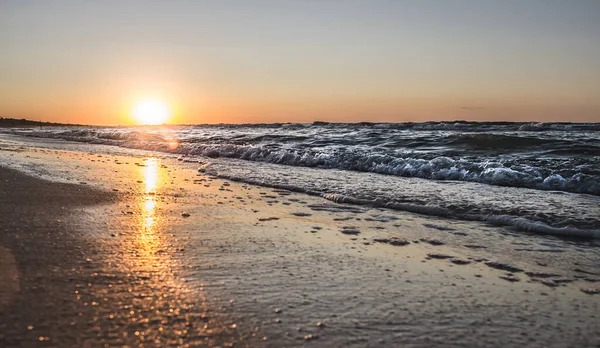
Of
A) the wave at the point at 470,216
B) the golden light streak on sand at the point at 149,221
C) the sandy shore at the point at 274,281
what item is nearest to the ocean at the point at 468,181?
the wave at the point at 470,216

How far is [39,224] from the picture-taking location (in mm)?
3963

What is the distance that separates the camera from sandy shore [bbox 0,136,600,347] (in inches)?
81.6

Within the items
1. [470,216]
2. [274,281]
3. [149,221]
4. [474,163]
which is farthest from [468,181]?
[274,281]

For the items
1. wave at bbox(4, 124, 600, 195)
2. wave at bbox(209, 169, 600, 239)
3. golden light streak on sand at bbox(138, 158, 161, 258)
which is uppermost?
wave at bbox(4, 124, 600, 195)

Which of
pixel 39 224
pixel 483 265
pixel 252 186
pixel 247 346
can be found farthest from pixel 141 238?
pixel 252 186

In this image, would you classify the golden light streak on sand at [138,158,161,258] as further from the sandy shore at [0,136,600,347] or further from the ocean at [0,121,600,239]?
the ocean at [0,121,600,239]

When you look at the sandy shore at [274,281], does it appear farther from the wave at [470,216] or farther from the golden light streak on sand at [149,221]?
the wave at [470,216]

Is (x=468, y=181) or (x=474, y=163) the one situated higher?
(x=474, y=163)

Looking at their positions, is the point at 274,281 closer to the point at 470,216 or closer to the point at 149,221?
the point at 149,221

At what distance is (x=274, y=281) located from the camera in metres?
2.80

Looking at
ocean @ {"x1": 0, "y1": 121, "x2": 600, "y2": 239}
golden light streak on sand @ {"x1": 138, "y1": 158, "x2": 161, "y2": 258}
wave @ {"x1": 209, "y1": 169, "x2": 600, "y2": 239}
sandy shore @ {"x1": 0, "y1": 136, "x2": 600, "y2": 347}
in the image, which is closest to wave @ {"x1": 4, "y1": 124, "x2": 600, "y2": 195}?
ocean @ {"x1": 0, "y1": 121, "x2": 600, "y2": 239}

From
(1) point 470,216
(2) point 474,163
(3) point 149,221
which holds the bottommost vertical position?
(1) point 470,216

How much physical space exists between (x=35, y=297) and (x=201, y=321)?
0.86 m

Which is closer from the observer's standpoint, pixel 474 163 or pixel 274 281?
pixel 274 281
